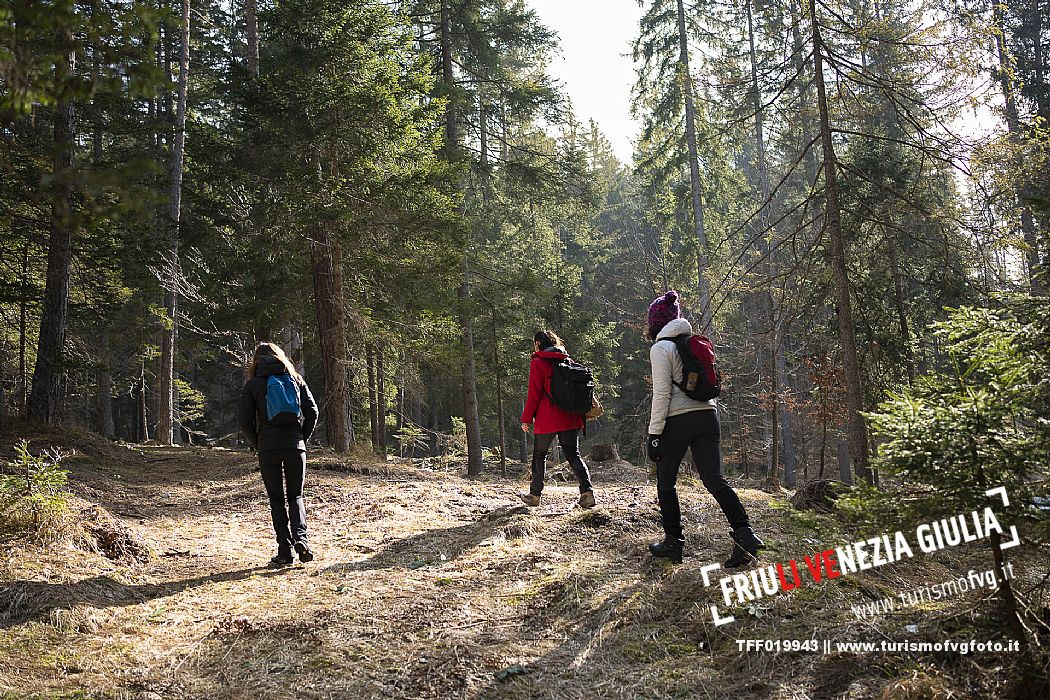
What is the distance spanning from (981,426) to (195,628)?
4.73 meters

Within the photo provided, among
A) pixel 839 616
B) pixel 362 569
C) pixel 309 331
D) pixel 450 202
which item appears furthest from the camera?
pixel 309 331

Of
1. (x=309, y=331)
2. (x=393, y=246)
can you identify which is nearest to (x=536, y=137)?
(x=309, y=331)

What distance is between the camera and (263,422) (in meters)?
6.25

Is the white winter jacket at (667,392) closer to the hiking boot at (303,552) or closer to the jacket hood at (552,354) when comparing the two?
the jacket hood at (552,354)

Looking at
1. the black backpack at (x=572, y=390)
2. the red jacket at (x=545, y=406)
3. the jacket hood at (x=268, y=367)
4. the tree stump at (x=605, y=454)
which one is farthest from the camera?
the tree stump at (x=605, y=454)

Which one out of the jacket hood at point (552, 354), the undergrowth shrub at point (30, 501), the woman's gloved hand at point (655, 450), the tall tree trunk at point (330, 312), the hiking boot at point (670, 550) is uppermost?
the tall tree trunk at point (330, 312)

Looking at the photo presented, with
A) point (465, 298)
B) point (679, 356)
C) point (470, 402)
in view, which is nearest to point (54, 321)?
point (465, 298)

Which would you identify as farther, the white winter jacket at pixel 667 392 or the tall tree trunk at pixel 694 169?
the tall tree trunk at pixel 694 169

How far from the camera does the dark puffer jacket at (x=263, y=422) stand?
6.20 m

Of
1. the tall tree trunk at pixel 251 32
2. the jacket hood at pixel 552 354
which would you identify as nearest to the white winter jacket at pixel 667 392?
the jacket hood at pixel 552 354

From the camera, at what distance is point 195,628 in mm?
4453

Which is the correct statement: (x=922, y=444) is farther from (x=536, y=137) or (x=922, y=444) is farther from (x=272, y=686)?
(x=536, y=137)

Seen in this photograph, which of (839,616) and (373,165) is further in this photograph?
(373,165)

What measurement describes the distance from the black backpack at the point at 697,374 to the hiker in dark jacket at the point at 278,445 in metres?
3.60
